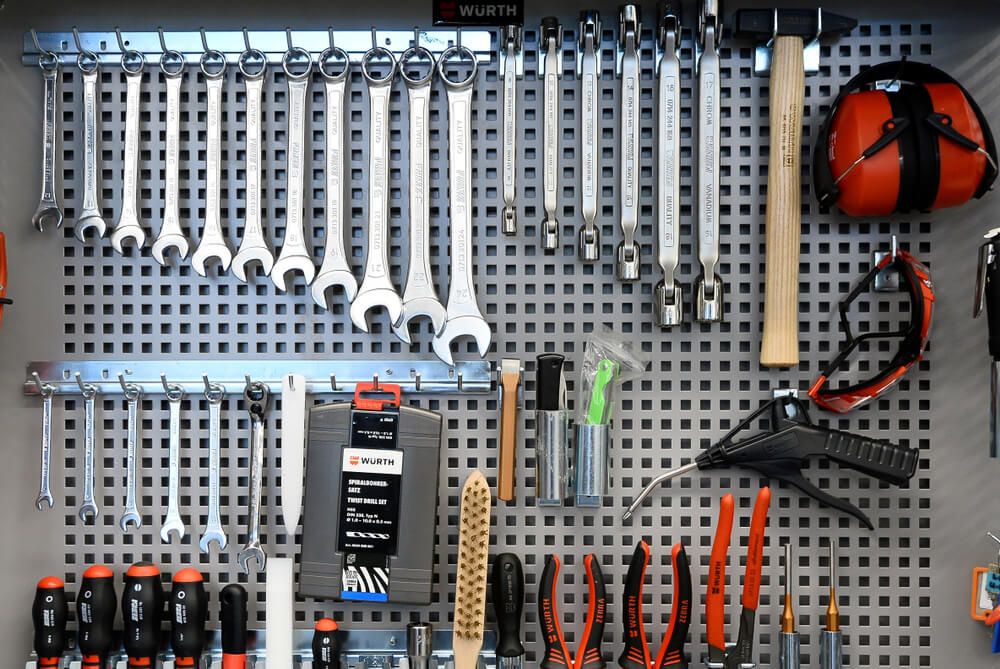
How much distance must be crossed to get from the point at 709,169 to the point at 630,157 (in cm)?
14

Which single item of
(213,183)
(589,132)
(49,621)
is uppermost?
(589,132)

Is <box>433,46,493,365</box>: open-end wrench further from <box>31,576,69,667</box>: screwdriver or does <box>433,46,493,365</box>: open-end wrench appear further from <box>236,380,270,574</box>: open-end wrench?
<box>31,576,69,667</box>: screwdriver

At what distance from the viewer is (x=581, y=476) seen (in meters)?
1.47

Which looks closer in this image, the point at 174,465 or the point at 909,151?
the point at 909,151

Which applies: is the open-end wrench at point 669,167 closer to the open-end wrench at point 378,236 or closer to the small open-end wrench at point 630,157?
the small open-end wrench at point 630,157

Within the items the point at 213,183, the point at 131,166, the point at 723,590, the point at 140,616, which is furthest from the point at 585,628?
the point at 131,166

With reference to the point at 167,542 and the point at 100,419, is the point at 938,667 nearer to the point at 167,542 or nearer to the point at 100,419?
the point at 167,542

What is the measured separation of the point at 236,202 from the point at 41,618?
31.3 inches

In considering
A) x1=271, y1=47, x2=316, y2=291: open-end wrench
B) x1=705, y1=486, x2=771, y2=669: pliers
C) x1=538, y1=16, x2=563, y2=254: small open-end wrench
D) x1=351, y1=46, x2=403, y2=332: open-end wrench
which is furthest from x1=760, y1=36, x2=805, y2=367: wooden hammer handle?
x1=271, y1=47, x2=316, y2=291: open-end wrench

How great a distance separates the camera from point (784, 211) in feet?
4.87

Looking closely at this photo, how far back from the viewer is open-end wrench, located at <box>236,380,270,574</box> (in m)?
1.51

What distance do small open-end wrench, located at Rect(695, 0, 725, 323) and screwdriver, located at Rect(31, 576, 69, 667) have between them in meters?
1.22

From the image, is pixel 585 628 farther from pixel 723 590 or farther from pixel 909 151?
pixel 909 151

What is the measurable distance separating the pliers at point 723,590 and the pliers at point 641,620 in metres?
0.04
